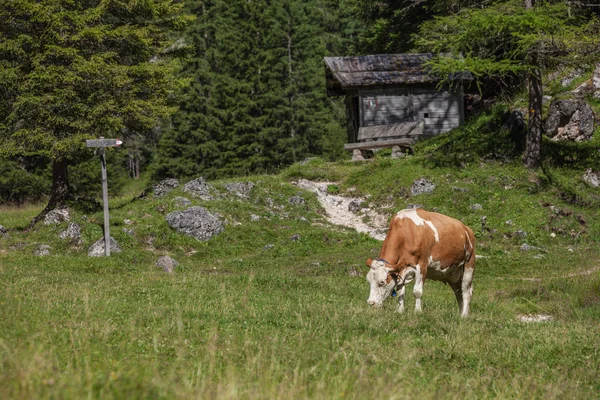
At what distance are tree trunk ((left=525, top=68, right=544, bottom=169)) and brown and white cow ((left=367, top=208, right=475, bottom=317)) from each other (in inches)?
585

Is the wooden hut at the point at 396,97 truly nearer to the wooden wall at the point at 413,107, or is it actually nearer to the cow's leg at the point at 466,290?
the wooden wall at the point at 413,107

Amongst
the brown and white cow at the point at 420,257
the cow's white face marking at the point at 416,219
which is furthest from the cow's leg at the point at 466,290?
the cow's white face marking at the point at 416,219

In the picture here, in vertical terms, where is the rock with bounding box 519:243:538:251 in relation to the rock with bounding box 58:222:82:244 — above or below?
below

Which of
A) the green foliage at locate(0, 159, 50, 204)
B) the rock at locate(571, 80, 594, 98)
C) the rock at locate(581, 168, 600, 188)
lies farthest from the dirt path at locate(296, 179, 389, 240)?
the green foliage at locate(0, 159, 50, 204)

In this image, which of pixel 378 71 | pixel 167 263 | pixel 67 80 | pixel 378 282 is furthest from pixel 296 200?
pixel 378 282

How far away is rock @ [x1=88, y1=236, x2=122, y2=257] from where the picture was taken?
22.6m

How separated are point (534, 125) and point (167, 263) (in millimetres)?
16492

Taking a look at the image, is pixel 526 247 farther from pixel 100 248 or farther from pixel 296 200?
pixel 100 248

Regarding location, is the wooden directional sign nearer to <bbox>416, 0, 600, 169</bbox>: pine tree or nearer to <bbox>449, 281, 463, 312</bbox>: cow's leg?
<bbox>449, 281, 463, 312</bbox>: cow's leg

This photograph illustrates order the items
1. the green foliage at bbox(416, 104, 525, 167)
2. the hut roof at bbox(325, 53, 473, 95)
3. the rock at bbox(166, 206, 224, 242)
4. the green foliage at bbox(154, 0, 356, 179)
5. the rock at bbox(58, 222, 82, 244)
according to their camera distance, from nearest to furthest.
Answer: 1. the rock at bbox(58, 222, 82, 244)
2. the rock at bbox(166, 206, 224, 242)
3. the green foliage at bbox(416, 104, 525, 167)
4. the hut roof at bbox(325, 53, 473, 95)
5. the green foliage at bbox(154, 0, 356, 179)

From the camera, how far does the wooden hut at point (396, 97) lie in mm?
36312

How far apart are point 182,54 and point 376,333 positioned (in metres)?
22.9

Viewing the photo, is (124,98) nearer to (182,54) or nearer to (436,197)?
(182,54)

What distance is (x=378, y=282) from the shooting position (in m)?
12.0
